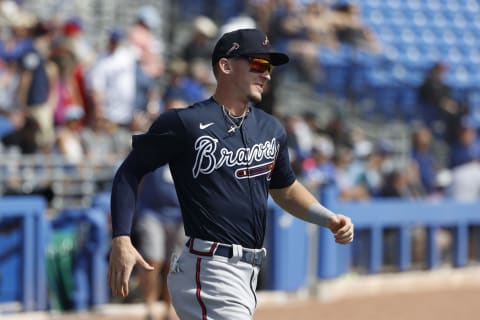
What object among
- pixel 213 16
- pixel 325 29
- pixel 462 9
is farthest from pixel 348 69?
pixel 462 9

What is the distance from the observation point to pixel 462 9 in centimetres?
1856

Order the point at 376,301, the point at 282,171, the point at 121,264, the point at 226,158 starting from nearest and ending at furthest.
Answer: the point at 121,264, the point at 226,158, the point at 282,171, the point at 376,301

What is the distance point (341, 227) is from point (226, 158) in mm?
572

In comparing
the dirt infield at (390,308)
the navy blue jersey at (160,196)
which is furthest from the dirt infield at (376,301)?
the navy blue jersey at (160,196)

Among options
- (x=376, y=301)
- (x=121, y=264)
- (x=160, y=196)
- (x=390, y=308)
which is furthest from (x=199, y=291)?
(x=376, y=301)

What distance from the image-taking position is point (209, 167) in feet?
14.6

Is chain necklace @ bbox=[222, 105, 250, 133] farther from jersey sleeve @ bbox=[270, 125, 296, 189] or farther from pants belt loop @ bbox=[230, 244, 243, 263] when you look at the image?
pants belt loop @ bbox=[230, 244, 243, 263]

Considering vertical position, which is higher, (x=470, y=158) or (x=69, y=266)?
(x=470, y=158)

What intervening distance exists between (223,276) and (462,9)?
1505 centimetres

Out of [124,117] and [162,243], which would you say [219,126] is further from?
[124,117]

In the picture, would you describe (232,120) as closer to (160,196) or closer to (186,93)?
(160,196)

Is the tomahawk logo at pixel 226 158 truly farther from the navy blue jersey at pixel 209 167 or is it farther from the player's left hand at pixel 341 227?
the player's left hand at pixel 341 227

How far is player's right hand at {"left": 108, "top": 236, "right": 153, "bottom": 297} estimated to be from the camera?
13.3 ft

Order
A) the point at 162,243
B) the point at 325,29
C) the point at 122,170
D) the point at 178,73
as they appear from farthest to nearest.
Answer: the point at 325,29 < the point at 178,73 < the point at 162,243 < the point at 122,170
